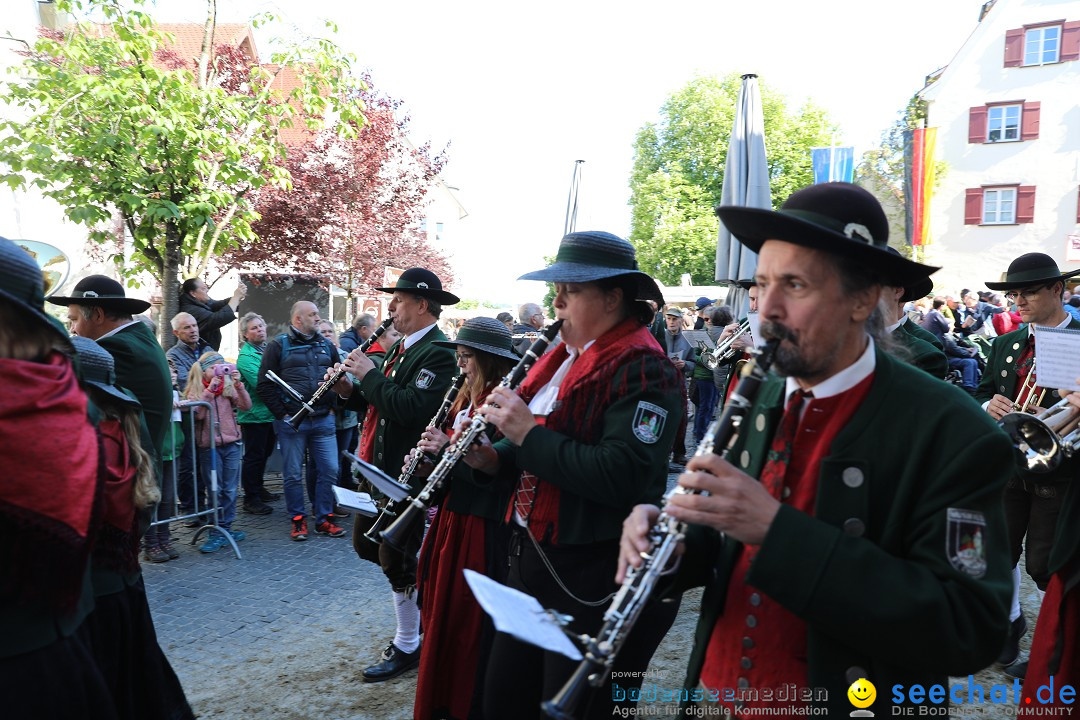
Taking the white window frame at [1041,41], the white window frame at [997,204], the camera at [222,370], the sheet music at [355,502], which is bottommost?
the sheet music at [355,502]

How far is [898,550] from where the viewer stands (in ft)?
5.37

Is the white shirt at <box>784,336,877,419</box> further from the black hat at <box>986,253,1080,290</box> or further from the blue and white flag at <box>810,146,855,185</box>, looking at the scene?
the blue and white flag at <box>810,146,855,185</box>

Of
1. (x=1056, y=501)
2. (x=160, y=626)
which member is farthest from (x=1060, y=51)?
(x=160, y=626)

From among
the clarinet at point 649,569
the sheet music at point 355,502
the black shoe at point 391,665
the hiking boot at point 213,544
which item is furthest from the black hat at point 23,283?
the hiking boot at point 213,544

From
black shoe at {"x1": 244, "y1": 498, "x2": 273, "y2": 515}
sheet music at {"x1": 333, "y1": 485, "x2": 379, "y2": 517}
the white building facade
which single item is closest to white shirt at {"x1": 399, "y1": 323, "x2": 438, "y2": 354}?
sheet music at {"x1": 333, "y1": 485, "x2": 379, "y2": 517}

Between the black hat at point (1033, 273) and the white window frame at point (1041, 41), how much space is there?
27010mm

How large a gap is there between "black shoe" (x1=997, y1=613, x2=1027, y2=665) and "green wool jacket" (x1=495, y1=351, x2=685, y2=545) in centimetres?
315

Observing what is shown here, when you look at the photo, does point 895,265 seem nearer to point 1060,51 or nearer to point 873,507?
point 873,507

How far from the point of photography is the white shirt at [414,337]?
4730 mm

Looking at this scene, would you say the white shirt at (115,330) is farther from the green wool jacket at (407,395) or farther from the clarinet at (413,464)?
the clarinet at (413,464)

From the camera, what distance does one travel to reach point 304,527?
7.42m

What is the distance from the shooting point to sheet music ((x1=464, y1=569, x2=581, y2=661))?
1623mm

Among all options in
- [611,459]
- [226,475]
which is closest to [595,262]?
[611,459]

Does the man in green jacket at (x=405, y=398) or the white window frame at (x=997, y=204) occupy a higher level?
the white window frame at (x=997, y=204)
